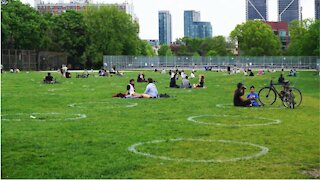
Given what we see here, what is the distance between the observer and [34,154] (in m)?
9.48

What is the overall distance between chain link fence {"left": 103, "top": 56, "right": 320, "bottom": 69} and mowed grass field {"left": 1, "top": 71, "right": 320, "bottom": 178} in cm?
7622

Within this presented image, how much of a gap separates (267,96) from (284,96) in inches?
61.7

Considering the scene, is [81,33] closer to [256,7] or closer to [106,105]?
[256,7]

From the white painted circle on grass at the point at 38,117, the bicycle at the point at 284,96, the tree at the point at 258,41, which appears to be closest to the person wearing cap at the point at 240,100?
the bicycle at the point at 284,96

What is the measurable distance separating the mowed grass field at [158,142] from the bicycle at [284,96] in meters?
0.97

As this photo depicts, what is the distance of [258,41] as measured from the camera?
4724 inches

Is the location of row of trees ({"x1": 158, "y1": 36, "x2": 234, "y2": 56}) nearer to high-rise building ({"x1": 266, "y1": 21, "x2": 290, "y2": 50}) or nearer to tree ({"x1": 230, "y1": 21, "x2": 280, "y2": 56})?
tree ({"x1": 230, "y1": 21, "x2": 280, "y2": 56})

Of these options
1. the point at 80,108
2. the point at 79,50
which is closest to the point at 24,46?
the point at 79,50

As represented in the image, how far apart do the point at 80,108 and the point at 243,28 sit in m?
109

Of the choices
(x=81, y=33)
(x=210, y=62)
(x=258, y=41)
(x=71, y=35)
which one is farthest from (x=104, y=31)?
(x=258, y=41)

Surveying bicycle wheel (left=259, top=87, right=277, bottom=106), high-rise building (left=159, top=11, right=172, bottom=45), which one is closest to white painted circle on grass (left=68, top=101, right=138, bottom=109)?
bicycle wheel (left=259, top=87, right=277, bottom=106)

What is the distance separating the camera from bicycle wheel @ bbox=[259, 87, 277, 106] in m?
20.7

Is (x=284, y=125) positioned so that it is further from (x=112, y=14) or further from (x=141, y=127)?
(x=112, y=14)

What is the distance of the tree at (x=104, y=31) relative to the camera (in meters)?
95.8
